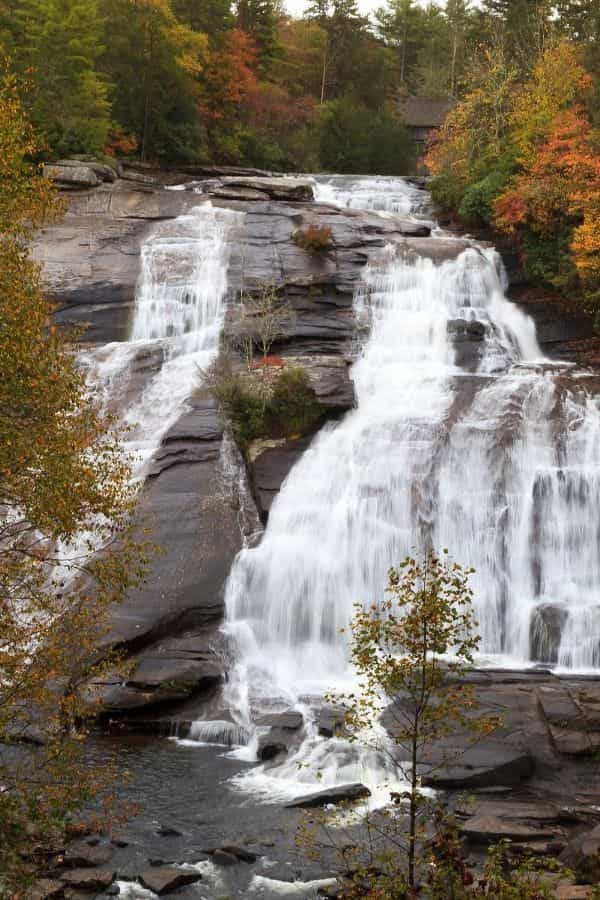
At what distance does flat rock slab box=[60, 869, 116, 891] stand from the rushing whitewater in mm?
6084

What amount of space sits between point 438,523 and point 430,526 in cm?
22

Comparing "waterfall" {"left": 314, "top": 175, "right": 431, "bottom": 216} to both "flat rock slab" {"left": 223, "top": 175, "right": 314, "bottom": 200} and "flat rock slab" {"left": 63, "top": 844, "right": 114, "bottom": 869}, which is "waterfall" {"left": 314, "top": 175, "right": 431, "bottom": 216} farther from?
"flat rock slab" {"left": 63, "top": 844, "right": 114, "bottom": 869}

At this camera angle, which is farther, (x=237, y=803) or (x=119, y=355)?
(x=119, y=355)

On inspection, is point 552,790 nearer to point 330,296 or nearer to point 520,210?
point 330,296

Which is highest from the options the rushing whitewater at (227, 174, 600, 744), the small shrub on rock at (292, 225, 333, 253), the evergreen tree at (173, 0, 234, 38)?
the evergreen tree at (173, 0, 234, 38)

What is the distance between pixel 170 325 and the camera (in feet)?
102

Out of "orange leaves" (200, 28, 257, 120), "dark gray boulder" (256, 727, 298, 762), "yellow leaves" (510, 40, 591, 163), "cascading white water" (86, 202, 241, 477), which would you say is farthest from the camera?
"orange leaves" (200, 28, 257, 120)

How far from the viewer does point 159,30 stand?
156ft

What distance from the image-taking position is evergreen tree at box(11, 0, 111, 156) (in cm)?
4091

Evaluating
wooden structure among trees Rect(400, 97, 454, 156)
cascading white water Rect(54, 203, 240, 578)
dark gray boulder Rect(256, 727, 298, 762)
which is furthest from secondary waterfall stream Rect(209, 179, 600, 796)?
wooden structure among trees Rect(400, 97, 454, 156)

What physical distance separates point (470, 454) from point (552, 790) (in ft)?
32.2

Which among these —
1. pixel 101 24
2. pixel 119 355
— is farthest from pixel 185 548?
pixel 101 24

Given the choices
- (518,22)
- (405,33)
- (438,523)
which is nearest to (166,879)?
(438,523)

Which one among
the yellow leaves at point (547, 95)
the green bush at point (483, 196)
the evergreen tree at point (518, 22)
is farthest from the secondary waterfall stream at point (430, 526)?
the evergreen tree at point (518, 22)
